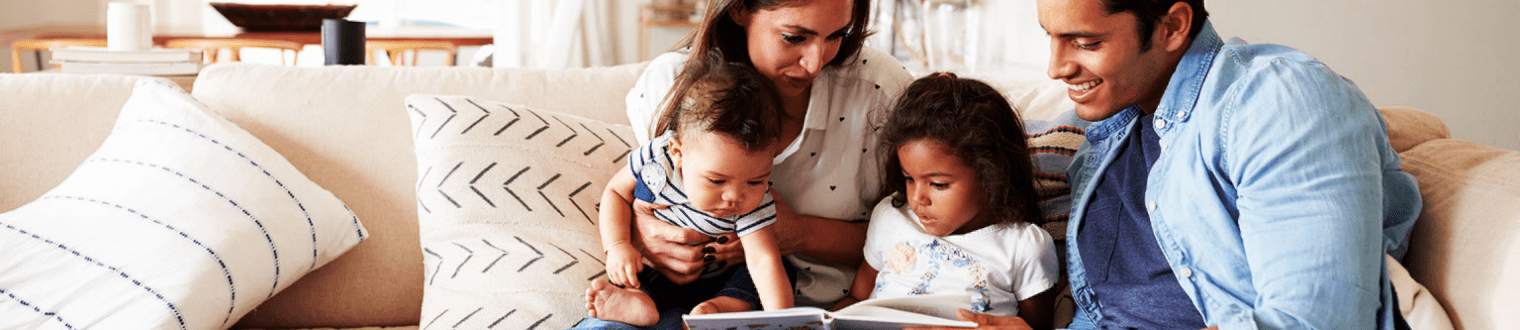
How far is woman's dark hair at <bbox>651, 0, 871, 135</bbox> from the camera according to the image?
1533 millimetres

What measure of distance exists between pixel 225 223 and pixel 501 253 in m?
0.44

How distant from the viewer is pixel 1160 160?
4.36ft

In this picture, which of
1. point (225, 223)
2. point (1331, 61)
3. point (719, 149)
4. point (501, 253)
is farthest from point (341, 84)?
point (1331, 61)

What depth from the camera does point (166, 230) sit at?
5.13ft

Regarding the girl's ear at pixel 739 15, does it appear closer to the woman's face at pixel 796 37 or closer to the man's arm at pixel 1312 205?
the woman's face at pixel 796 37

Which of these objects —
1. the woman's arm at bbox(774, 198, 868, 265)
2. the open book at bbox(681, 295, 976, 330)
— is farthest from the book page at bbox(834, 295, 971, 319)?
the woman's arm at bbox(774, 198, 868, 265)

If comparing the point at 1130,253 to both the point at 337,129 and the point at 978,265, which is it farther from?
the point at 337,129

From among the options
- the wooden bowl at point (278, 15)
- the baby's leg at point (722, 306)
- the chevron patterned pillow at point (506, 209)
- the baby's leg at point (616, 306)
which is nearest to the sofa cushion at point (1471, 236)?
the baby's leg at point (722, 306)

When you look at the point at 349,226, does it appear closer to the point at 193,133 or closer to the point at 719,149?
the point at 193,133

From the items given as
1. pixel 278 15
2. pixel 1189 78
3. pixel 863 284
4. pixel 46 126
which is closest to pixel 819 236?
pixel 863 284

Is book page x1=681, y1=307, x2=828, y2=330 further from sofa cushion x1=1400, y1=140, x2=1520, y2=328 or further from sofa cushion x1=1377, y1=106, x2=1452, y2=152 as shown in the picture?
sofa cushion x1=1377, y1=106, x2=1452, y2=152

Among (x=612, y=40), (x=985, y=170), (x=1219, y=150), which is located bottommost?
(x=612, y=40)

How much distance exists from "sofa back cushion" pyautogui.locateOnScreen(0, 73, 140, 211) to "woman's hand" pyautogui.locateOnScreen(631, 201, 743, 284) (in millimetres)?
1083

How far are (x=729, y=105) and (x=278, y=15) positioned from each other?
8.64 feet
